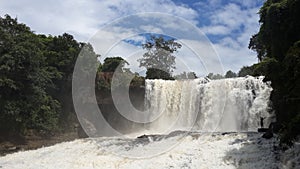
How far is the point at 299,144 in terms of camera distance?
12312 mm

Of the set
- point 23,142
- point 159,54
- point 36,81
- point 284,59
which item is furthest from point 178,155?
point 159,54

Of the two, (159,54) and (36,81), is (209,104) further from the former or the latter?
(159,54)

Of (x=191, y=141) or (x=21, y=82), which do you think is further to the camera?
(x=21, y=82)

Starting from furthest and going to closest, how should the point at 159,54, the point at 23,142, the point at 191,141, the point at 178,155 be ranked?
1. the point at 159,54
2. the point at 23,142
3. the point at 191,141
4. the point at 178,155

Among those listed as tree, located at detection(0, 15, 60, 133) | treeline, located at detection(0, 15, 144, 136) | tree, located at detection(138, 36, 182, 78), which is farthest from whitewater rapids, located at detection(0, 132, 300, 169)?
tree, located at detection(138, 36, 182, 78)

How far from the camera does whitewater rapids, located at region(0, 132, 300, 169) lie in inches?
479

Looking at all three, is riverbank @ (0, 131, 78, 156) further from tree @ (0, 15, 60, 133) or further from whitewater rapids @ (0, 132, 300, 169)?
whitewater rapids @ (0, 132, 300, 169)

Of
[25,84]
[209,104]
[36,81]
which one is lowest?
[209,104]

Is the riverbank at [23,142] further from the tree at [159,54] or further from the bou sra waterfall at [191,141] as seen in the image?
the tree at [159,54]

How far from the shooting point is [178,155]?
1352 cm

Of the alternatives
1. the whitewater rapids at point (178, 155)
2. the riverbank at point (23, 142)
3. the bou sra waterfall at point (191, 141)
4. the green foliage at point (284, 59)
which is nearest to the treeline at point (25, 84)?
the riverbank at point (23, 142)

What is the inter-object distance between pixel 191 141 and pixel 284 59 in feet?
17.4

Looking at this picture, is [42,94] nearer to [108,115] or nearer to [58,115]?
[58,115]

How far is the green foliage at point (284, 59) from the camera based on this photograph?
10.3 meters
